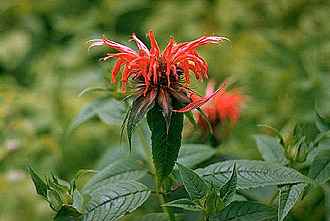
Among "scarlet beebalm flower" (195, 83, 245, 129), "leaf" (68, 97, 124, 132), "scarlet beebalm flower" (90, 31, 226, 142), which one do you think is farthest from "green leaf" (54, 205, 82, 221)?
→ "scarlet beebalm flower" (195, 83, 245, 129)

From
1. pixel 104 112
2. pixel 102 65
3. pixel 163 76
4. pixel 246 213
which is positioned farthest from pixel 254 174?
pixel 102 65

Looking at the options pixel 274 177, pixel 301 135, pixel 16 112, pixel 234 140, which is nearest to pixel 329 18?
pixel 234 140

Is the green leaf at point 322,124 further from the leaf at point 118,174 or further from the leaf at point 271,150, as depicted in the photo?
the leaf at point 118,174

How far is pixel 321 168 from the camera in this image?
72cm

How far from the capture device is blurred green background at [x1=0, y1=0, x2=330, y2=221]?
1.31 metres

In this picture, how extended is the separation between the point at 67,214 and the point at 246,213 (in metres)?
0.19

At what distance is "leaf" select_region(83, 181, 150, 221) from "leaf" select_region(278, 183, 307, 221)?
0.46 ft

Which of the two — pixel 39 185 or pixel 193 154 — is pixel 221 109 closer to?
pixel 193 154

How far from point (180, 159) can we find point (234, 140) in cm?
45

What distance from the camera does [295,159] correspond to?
769mm

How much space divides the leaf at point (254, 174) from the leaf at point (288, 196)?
0.01 metres

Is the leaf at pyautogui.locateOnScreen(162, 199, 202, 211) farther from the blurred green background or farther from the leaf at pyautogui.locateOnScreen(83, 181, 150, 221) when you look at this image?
the blurred green background

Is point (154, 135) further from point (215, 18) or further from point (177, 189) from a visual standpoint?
point (215, 18)

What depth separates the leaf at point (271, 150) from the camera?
795 millimetres
